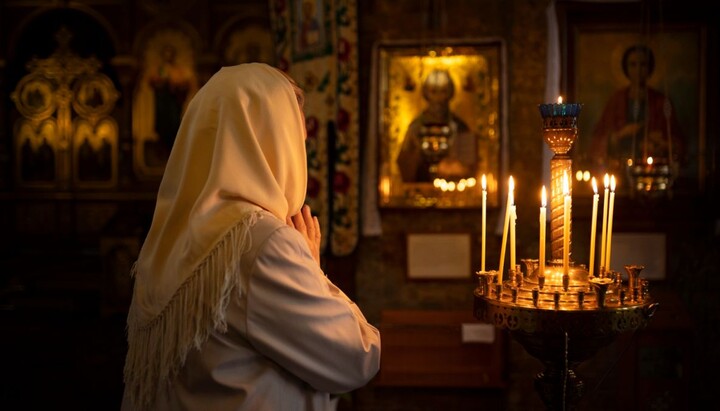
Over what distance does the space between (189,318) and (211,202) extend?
0.90ft

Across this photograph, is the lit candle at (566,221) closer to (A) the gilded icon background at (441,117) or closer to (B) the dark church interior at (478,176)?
(B) the dark church interior at (478,176)

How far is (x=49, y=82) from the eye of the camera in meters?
8.92

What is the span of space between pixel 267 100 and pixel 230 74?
0.13 m

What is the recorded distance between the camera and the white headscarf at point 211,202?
5.90 ft

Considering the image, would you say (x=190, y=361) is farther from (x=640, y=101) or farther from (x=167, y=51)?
(x=167, y=51)

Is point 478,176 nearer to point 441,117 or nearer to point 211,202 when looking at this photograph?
point 441,117

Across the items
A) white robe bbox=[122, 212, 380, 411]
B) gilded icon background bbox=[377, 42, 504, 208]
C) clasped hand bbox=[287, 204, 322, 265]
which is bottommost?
white robe bbox=[122, 212, 380, 411]

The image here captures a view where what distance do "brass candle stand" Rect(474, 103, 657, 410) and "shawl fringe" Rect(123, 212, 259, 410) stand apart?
0.62 metres

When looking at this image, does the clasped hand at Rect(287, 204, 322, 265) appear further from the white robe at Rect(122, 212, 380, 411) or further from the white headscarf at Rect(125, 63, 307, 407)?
the white robe at Rect(122, 212, 380, 411)

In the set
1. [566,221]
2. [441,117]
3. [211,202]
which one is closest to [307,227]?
[211,202]

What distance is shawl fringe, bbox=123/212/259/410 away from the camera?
1.77 meters

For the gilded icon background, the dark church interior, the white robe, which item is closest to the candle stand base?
the white robe

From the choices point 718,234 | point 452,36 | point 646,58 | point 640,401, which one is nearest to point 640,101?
point 646,58

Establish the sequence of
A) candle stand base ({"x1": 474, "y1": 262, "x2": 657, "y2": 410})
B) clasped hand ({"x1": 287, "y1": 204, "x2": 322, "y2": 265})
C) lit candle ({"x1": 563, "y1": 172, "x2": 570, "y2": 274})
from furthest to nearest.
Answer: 1. clasped hand ({"x1": 287, "y1": 204, "x2": 322, "y2": 265})
2. lit candle ({"x1": 563, "y1": 172, "x2": 570, "y2": 274})
3. candle stand base ({"x1": 474, "y1": 262, "x2": 657, "y2": 410})
